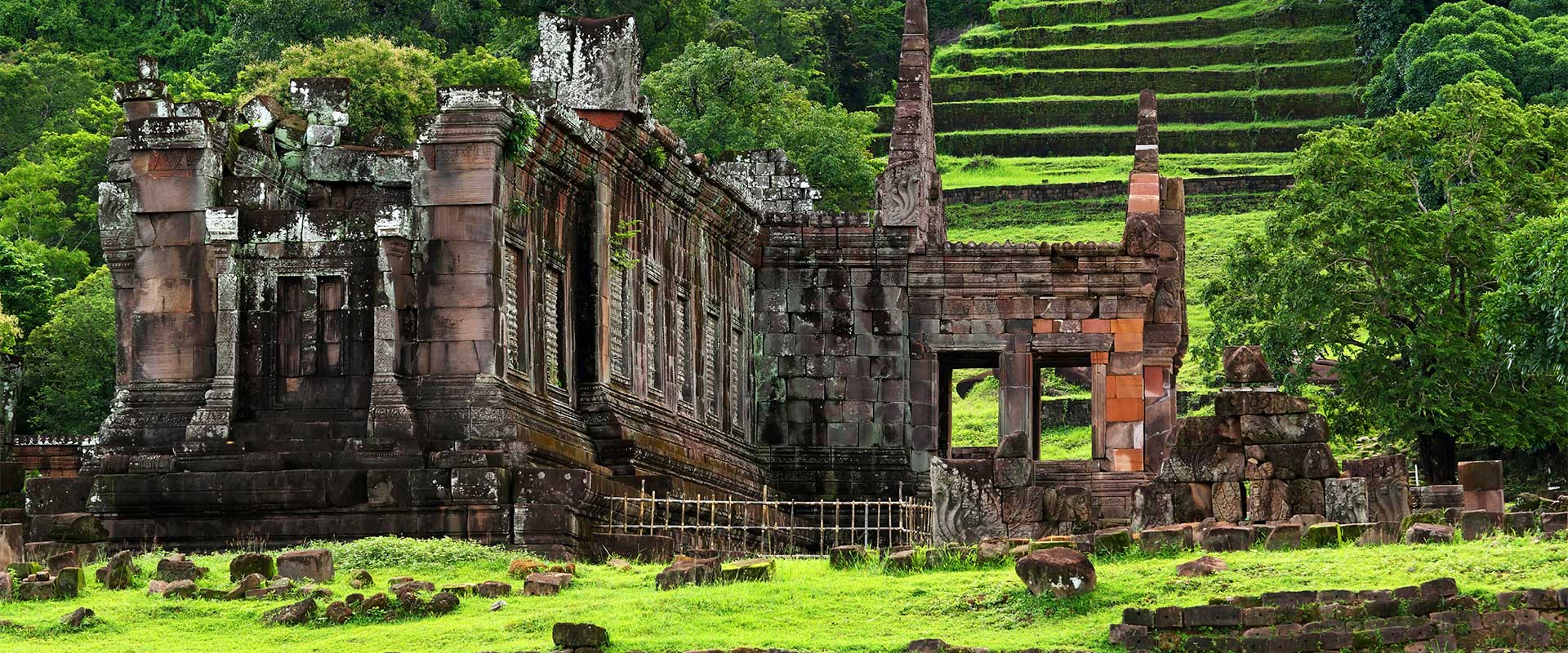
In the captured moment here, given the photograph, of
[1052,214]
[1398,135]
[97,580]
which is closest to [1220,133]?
[1052,214]

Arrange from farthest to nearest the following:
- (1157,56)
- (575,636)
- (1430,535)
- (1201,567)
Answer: (1157,56), (1430,535), (1201,567), (575,636)

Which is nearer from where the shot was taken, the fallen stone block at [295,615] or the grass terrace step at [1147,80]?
the fallen stone block at [295,615]

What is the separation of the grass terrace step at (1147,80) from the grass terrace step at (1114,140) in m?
3.42

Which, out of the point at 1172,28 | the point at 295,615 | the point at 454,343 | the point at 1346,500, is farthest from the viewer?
the point at 1172,28

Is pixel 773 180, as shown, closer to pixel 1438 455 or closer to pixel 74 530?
pixel 1438 455

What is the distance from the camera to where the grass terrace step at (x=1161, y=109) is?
9362 centimetres

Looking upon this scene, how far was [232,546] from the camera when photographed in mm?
28297

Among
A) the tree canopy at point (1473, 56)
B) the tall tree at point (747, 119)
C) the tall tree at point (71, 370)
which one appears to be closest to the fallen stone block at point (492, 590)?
the tall tree at point (71, 370)

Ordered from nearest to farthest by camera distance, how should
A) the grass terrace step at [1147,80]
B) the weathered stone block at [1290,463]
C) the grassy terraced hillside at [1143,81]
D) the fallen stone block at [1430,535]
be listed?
the fallen stone block at [1430,535]
the weathered stone block at [1290,463]
the grassy terraced hillside at [1143,81]
the grass terrace step at [1147,80]

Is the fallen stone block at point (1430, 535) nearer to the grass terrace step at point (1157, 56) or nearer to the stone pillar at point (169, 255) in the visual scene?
the stone pillar at point (169, 255)

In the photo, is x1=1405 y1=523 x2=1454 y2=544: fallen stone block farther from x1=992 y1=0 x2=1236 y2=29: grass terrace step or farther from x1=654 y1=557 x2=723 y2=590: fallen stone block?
x1=992 y1=0 x2=1236 y2=29: grass terrace step

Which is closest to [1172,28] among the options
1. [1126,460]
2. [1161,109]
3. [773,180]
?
[1161,109]

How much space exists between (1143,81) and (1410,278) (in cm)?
5028

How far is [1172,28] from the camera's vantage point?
4035 inches
